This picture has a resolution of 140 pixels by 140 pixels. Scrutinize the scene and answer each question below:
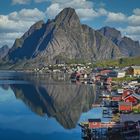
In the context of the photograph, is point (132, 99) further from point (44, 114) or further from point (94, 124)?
point (94, 124)

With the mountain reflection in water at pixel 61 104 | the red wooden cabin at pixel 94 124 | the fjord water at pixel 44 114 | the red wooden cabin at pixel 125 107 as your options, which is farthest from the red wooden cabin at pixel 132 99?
the red wooden cabin at pixel 94 124

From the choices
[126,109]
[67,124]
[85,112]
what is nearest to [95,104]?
[85,112]

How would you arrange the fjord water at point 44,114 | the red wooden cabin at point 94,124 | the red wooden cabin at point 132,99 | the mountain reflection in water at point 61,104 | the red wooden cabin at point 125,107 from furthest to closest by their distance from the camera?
the red wooden cabin at point 132,99, the mountain reflection in water at point 61,104, the red wooden cabin at point 125,107, the fjord water at point 44,114, the red wooden cabin at point 94,124

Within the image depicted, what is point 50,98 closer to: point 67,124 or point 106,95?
point 106,95

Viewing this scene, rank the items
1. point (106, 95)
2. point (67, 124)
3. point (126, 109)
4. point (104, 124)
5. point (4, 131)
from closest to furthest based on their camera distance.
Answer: point (104, 124) → point (4, 131) → point (67, 124) → point (126, 109) → point (106, 95)

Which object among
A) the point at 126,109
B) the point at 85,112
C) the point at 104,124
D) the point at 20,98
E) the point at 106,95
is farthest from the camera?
the point at 20,98

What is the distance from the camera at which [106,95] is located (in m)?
60.9

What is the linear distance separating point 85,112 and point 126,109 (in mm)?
5629

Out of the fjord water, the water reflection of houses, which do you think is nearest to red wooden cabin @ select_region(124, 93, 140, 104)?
the fjord water

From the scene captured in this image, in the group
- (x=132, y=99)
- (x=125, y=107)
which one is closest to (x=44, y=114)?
(x=125, y=107)

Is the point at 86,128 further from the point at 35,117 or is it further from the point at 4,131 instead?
the point at 35,117

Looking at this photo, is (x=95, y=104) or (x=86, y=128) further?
(x=95, y=104)

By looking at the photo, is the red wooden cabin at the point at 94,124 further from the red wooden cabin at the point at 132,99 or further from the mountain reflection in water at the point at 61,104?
the red wooden cabin at the point at 132,99

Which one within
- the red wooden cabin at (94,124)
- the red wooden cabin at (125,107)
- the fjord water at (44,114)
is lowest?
the fjord water at (44,114)
